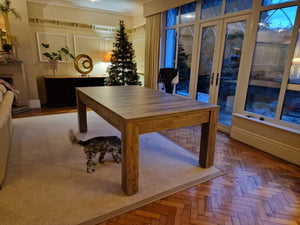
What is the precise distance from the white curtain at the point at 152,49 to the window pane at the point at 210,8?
122 cm

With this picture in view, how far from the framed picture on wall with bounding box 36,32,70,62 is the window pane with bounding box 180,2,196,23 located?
3228 millimetres

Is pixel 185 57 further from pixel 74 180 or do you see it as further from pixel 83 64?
pixel 74 180

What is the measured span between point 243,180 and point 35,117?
13.4ft

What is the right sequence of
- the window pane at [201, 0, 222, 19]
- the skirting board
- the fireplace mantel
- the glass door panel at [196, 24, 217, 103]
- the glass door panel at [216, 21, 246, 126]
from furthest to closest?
the fireplace mantel
the glass door panel at [196, 24, 217, 103]
the window pane at [201, 0, 222, 19]
the glass door panel at [216, 21, 246, 126]
the skirting board

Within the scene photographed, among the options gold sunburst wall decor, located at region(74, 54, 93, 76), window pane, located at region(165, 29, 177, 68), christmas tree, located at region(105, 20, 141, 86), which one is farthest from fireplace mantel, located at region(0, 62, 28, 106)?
window pane, located at region(165, 29, 177, 68)

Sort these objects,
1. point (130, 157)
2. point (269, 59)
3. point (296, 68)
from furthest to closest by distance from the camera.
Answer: point (269, 59), point (296, 68), point (130, 157)

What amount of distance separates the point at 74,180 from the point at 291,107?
118 inches

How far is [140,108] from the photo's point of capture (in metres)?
1.87

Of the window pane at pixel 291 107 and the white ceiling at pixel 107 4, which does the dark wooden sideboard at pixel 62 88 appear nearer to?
the white ceiling at pixel 107 4

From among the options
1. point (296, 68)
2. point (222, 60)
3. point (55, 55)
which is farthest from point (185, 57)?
point (55, 55)

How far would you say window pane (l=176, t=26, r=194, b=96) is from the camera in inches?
165

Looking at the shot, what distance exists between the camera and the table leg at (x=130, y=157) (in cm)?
161

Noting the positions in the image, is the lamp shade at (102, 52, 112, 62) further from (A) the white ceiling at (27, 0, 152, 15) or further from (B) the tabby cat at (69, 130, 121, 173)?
(B) the tabby cat at (69, 130, 121, 173)

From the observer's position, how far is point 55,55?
5.04 m
